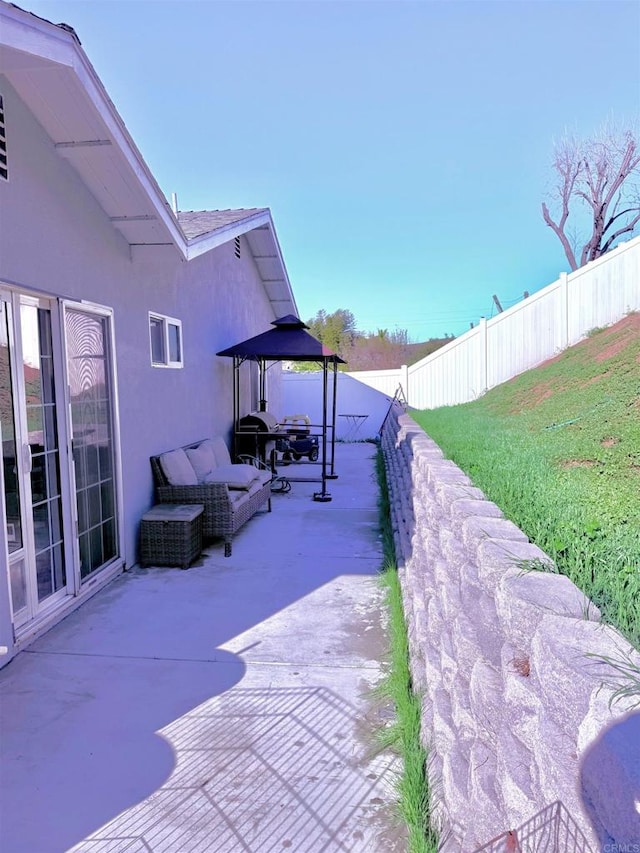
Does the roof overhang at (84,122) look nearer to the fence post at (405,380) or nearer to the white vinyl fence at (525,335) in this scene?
the white vinyl fence at (525,335)

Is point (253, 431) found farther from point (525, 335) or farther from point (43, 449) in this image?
point (525, 335)

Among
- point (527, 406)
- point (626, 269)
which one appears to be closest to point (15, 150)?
point (527, 406)

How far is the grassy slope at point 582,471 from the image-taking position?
190 cm

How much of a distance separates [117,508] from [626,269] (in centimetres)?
1115

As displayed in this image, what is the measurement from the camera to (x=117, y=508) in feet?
16.8

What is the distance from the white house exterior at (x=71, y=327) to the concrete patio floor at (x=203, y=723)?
0.52 meters

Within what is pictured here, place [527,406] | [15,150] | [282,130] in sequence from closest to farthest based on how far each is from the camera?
[15,150], [527,406], [282,130]

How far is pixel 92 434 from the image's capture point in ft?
15.5

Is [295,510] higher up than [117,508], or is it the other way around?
[117,508]

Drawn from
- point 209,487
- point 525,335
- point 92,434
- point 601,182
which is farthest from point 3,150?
point 601,182

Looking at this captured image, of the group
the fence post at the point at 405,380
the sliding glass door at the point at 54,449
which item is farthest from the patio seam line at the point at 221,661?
the fence post at the point at 405,380

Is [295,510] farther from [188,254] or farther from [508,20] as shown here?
[508,20]

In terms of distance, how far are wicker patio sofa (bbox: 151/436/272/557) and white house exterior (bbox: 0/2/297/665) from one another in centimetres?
27

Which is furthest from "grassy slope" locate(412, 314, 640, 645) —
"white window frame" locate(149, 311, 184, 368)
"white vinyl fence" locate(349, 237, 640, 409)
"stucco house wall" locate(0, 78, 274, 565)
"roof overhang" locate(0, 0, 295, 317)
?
"white vinyl fence" locate(349, 237, 640, 409)
